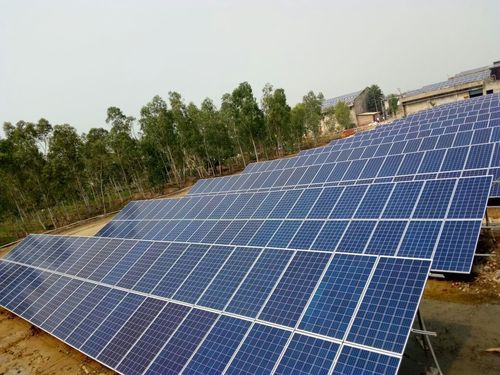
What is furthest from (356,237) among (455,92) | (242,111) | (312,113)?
(455,92)

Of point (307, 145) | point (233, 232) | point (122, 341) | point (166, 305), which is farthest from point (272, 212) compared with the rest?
point (307, 145)

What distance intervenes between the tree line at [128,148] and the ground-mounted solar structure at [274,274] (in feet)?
74.5

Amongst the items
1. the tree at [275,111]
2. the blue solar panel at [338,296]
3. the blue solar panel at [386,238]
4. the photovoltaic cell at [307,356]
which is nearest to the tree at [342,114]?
the tree at [275,111]

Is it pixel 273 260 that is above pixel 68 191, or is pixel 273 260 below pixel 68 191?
above

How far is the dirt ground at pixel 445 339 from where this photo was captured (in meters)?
8.56

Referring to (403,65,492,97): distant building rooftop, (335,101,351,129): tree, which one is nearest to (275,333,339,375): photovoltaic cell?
(335,101,351,129): tree

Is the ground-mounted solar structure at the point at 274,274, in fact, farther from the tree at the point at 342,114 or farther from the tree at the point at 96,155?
the tree at the point at 342,114

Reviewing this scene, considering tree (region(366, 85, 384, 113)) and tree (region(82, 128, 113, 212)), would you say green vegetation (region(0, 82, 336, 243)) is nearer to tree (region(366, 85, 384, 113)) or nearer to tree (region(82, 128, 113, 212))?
tree (region(82, 128, 113, 212))

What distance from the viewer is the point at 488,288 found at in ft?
38.1

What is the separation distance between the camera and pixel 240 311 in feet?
26.5

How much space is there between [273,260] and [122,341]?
200 inches

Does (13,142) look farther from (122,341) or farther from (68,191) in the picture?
(122,341)

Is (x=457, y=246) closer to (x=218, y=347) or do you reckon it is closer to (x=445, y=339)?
(x=445, y=339)

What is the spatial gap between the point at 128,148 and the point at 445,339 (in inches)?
1929
